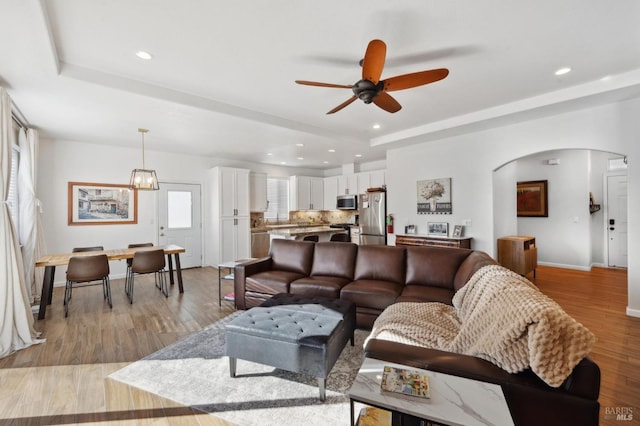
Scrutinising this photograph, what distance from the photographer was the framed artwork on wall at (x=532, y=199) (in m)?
6.66

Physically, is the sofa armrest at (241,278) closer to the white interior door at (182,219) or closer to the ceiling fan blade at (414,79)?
the ceiling fan blade at (414,79)

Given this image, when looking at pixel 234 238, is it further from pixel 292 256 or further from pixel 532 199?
pixel 532 199

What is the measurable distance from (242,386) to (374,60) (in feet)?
8.85

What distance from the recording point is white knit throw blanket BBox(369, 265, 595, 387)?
119 cm

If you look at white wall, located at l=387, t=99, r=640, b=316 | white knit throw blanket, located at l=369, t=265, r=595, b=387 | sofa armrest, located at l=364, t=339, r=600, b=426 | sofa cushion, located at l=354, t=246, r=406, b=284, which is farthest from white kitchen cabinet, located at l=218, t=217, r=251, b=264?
sofa armrest, located at l=364, t=339, r=600, b=426

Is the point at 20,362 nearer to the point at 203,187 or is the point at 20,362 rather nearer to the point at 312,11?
the point at 312,11

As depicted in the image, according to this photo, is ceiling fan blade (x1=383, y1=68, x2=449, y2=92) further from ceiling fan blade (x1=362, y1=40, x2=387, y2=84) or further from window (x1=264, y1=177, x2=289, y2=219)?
window (x1=264, y1=177, x2=289, y2=219)

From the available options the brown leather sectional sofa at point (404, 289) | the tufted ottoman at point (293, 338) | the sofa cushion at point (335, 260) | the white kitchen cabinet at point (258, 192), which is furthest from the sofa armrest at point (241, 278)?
the white kitchen cabinet at point (258, 192)

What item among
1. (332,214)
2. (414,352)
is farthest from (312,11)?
(332,214)

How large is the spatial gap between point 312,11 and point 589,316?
4647 mm

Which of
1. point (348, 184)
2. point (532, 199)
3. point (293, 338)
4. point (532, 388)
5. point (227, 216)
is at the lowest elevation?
point (293, 338)

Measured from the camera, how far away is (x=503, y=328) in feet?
4.60

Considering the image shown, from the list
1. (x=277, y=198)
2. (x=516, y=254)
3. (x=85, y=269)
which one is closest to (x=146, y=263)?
(x=85, y=269)

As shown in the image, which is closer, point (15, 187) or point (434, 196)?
point (15, 187)
